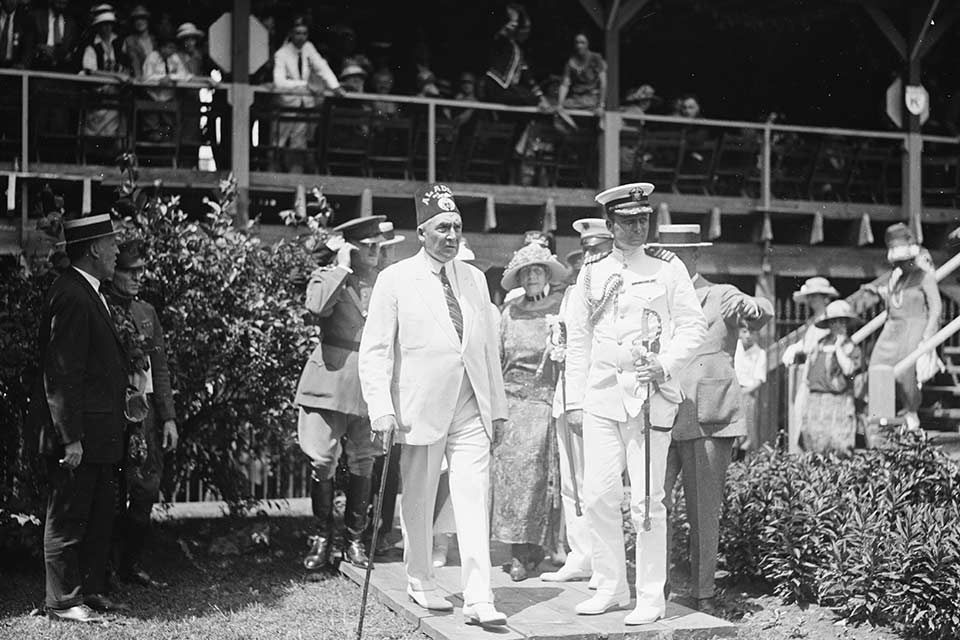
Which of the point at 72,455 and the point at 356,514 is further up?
the point at 72,455

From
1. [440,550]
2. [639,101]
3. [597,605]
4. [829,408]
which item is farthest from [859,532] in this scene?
[639,101]

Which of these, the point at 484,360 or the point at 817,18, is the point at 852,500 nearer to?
the point at 484,360

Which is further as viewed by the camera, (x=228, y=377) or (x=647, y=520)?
(x=228, y=377)

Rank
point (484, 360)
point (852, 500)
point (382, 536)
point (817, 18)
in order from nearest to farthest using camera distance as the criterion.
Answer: point (484, 360), point (852, 500), point (382, 536), point (817, 18)

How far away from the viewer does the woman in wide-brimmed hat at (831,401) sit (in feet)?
34.6

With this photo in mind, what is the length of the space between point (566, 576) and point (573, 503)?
1.46ft

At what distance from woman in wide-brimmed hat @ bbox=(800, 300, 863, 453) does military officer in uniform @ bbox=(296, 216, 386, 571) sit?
4.58 m

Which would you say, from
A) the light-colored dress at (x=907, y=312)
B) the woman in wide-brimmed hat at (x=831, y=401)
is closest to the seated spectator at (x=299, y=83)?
the woman in wide-brimmed hat at (x=831, y=401)

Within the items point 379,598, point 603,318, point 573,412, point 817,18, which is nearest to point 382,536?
point 379,598

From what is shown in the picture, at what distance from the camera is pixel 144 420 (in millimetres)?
7188

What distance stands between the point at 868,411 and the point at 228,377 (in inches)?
221

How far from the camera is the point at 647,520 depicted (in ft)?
19.5

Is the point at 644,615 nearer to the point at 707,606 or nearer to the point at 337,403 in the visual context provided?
the point at 707,606

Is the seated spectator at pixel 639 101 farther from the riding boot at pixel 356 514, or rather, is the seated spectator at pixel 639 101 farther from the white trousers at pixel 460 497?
the white trousers at pixel 460 497
